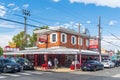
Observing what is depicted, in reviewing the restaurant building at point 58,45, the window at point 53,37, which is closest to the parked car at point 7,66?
the restaurant building at point 58,45

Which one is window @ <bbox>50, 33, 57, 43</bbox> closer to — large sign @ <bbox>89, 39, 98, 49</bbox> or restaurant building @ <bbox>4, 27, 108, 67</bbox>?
restaurant building @ <bbox>4, 27, 108, 67</bbox>

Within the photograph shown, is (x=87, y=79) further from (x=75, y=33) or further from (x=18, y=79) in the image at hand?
(x=75, y=33)

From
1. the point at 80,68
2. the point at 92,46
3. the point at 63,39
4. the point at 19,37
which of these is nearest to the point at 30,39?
the point at 19,37

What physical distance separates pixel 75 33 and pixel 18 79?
30123 mm

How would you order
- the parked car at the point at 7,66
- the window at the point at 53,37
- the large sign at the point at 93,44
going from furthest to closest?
the large sign at the point at 93,44, the window at the point at 53,37, the parked car at the point at 7,66

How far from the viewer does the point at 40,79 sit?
2308 centimetres

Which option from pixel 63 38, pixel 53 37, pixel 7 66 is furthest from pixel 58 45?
pixel 7 66

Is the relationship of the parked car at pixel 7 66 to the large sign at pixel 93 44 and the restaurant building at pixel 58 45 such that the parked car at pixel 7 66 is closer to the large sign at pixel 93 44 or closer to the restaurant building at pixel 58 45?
the restaurant building at pixel 58 45

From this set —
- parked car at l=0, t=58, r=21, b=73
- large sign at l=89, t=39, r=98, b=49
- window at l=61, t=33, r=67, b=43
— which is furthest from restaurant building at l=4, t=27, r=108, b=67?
parked car at l=0, t=58, r=21, b=73

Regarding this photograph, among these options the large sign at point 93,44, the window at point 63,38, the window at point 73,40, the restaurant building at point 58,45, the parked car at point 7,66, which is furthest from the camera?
the large sign at point 93,44

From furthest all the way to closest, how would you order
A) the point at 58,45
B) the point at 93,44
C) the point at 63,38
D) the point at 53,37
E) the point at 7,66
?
the point at 93,44 → the point at 53,37 → the point at 63,38 → the point at 58,45 → the point at 7,66

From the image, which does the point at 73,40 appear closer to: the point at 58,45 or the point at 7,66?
the point at 58,45

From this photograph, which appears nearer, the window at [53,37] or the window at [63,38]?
the window at [63,38]

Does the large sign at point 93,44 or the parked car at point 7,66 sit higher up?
the large sign at point 93,44
